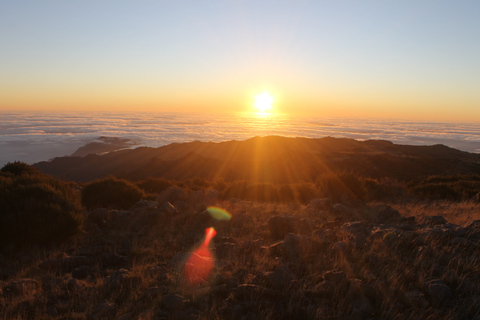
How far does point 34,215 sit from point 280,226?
4637 mm

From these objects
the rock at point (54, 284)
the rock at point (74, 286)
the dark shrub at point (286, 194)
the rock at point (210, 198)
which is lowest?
the dark shrub at point (286, 194)

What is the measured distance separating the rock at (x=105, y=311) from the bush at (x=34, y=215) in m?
2.95

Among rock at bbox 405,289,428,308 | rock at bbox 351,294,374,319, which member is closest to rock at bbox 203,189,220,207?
rock at bbox 351,294,374,319

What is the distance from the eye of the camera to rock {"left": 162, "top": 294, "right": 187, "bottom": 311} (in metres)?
2.78

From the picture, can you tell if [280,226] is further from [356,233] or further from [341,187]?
[341,187]

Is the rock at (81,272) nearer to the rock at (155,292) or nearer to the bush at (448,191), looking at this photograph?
the rock at (155,292)

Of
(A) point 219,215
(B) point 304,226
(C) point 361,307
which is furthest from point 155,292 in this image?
(A) point 219,215

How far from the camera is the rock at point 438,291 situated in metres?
2.83

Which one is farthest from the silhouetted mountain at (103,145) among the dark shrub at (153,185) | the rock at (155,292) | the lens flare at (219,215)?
the rock at (155,292)

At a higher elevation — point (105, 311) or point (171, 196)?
point (105, 311)

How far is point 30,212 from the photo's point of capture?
17.0 feet

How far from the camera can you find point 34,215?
5094mm

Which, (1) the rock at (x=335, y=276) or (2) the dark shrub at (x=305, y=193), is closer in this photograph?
(1) the rock at (x=335, y=276)

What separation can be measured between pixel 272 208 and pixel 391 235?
366 centimetres
